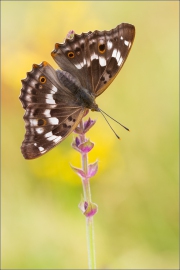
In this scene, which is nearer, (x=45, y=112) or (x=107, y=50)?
(x=45, y=112)

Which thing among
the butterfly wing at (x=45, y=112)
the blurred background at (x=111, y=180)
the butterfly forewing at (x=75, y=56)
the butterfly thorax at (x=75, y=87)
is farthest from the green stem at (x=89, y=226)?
the blurred background at (x=111, y=180)

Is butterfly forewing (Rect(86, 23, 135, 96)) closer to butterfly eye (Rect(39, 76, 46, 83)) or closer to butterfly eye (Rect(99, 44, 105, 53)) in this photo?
butterfly eye (Rect(99, 44, 105, 53))

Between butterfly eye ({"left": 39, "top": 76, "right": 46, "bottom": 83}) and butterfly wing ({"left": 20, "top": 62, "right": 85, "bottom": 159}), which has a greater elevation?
butterfly eye ({"left": 39, "top": 76, "right": 46, "bottom": 83})

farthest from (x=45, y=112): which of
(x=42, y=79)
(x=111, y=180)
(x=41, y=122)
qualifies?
(x=111, y=180)

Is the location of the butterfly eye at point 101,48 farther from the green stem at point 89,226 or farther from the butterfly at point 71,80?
the green stem at point 89,226

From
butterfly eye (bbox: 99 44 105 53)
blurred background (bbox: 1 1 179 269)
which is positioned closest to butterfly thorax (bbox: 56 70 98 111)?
butterfly eye (bbox: 99 44 105 53)

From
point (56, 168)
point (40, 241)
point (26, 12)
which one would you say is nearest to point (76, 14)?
point (26, 12)

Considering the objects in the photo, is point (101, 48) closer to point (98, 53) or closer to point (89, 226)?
point (98, 53)
